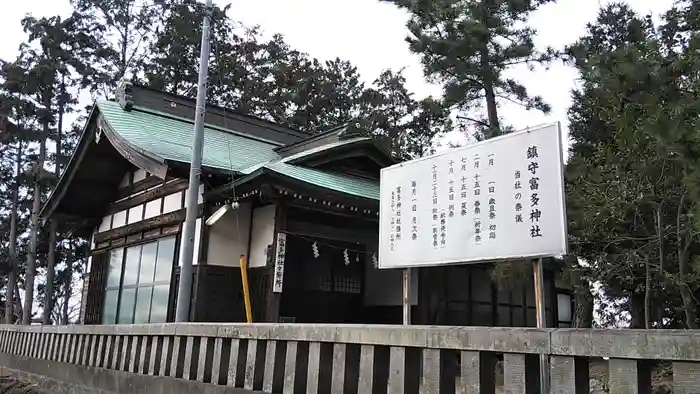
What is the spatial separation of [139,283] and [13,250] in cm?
1210

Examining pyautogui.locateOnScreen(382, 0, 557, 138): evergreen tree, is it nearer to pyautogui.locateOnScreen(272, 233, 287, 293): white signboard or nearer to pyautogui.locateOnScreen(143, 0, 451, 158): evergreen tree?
pyautogui.locateOnScreen(272, 233, 287, 293): white signboard

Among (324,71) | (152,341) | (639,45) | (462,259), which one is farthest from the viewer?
(324,71)

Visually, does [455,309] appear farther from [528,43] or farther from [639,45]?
[639,45]

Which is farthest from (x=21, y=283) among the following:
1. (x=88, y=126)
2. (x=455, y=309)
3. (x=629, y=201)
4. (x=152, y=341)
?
(x=629, y=201)

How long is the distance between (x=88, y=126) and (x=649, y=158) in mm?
11578

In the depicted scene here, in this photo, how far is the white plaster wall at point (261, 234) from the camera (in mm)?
10384

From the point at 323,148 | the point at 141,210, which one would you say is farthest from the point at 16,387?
the point at 323,148

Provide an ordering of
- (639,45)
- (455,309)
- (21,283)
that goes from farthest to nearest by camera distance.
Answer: (21,283) → (455,309) → (639,45)

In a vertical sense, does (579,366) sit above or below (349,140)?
below

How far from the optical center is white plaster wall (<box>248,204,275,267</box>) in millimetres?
10384

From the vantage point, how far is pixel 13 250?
2133cm

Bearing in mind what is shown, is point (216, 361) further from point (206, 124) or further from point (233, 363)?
point (206, 124)

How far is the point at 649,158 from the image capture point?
754cm

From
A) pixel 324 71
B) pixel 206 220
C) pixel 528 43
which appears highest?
pixel 324 71
